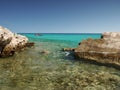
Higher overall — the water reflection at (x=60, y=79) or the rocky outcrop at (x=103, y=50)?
the rocky outcrop at (x=103, y=50)

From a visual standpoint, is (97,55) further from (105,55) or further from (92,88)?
(92,88)

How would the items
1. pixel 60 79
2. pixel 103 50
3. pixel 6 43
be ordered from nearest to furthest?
pixel 60 79, pixel 103 50, pixel 6 43

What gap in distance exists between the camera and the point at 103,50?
21125mm

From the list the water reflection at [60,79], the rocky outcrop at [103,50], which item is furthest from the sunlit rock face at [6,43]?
the rocky outcrop at [103,50]

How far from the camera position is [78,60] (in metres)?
22.9

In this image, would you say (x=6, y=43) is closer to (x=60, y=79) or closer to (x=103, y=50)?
(x=60, y=79)

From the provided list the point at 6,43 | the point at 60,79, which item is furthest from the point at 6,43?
the point at 60,79

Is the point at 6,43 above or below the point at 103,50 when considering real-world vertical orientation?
above

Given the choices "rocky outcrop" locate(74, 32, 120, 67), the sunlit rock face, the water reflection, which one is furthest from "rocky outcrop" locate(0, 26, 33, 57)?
"rocky outcrop" locate(74, 32, 120, 67)

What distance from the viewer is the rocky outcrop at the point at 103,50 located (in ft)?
66.1

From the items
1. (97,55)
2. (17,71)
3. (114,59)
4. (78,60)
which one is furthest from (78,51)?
(17,71)

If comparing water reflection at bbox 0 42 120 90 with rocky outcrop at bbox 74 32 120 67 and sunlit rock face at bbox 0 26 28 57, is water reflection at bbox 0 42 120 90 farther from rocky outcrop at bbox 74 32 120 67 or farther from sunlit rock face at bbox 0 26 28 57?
sunlit rock face at bbox 0 26 28 57

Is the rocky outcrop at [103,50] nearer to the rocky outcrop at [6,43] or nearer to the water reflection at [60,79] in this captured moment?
the water reflection at [60,79]

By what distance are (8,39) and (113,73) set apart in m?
12.1
